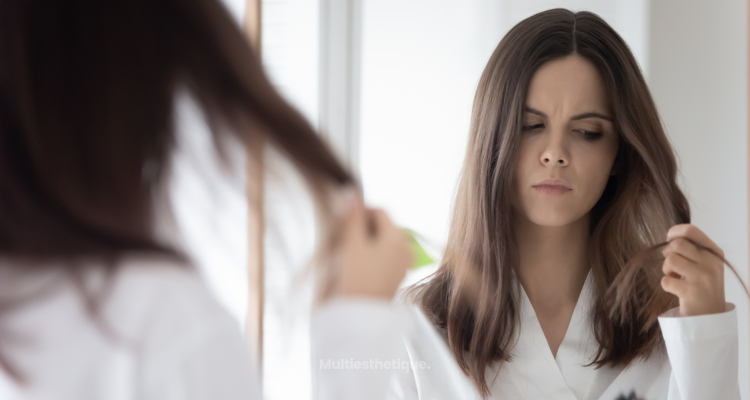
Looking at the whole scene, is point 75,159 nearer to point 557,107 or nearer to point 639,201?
point 557,107

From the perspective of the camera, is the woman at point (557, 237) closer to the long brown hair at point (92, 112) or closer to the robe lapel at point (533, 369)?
the robe lapel at point (533, 369)

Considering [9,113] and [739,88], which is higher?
[739,88]

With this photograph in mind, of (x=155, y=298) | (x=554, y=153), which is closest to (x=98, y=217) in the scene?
(x=155, y=298)

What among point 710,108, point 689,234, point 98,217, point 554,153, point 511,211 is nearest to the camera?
point 98,217

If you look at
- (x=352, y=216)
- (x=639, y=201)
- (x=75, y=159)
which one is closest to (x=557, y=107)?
(x=639, y=201)

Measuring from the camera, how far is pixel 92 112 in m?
0.33

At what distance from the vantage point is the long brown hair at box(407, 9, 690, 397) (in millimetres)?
927

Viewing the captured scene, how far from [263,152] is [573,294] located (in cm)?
82

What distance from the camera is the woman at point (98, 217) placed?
324 millimetres

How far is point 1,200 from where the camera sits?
0.32 m

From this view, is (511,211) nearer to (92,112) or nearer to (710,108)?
(710,108)

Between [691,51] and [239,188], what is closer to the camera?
[239,188]

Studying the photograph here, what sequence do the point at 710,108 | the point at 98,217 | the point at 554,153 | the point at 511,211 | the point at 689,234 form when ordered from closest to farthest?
the point at 98,217
the point at 689,234
the point at 554,153
the point at 511,211
the point at 710,108

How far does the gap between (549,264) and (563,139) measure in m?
0.25
